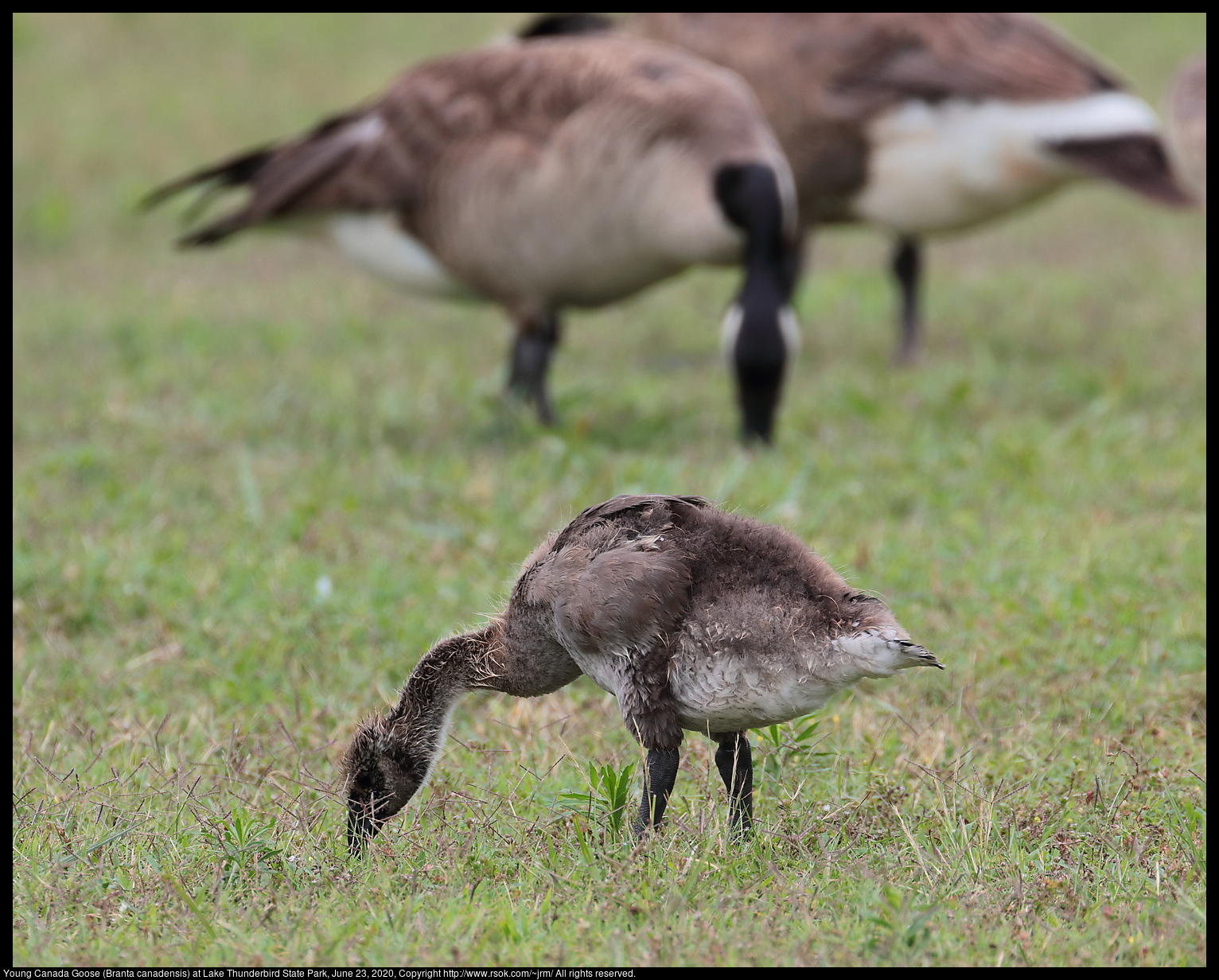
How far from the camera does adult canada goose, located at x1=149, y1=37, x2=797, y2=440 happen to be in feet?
26.0

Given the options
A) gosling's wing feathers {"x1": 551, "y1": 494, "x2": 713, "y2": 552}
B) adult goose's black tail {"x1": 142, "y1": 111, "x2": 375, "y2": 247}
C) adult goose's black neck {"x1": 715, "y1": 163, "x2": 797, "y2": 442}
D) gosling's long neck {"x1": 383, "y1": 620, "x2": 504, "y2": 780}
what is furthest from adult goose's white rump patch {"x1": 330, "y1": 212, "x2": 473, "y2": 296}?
gosling's wing feathers {"x1": 551, "y1": 494, "x2": 713, "y2": 552}

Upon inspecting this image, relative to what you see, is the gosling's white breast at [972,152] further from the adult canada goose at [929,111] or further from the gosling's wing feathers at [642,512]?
the gosling's wing feathers at [642,512]

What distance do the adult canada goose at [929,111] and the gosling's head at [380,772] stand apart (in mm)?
6705

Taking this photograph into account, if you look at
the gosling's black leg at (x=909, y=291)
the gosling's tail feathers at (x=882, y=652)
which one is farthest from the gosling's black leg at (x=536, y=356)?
the gosling's tail feathers at (x=882, y=652)

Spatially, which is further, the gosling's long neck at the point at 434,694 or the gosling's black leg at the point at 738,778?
the gosling's long neck at the point at 434,694

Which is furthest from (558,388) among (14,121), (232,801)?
(14,121)

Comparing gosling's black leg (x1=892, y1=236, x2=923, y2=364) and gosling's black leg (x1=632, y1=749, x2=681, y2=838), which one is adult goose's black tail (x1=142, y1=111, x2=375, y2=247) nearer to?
gosling's black leg (x1=892, y1=236, x2=923, y2=364)

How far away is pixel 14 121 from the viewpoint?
16.0 m

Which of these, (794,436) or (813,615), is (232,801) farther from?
(794,436)

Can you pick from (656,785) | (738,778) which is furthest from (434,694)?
(738,778)

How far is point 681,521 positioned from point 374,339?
765cm

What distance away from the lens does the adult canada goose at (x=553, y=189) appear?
7934mm

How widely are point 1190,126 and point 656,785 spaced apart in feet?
21.6

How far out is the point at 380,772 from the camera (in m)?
3.96
